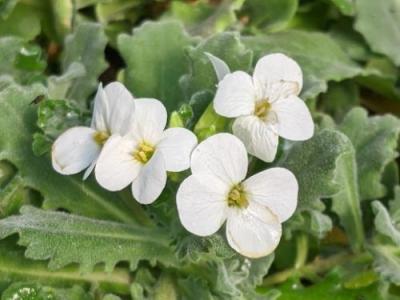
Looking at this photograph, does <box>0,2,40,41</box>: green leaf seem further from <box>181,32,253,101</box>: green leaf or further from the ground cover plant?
<box>181,32,253,101</box>: green leaf

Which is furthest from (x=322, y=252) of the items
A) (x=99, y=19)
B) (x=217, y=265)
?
(x=99, y=19)

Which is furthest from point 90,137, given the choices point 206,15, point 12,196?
point 206,15

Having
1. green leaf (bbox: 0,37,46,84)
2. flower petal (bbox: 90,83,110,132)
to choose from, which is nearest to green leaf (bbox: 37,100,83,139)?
flower petal (bbox: 90,83,110,132)

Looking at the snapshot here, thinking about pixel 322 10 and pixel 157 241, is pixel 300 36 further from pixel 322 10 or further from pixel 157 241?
pixel 157 241

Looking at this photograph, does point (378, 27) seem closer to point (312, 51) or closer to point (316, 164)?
point (312, 51)

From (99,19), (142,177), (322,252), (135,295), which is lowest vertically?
(322,252)

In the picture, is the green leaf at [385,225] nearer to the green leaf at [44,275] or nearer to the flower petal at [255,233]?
the flower petal at [255,233]

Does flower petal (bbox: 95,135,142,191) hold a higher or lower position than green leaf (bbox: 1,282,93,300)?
higher
